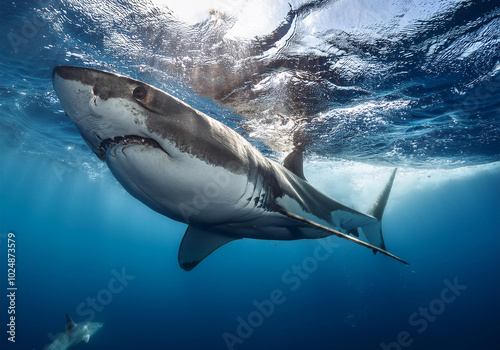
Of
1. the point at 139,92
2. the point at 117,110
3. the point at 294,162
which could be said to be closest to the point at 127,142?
the point at 117,110

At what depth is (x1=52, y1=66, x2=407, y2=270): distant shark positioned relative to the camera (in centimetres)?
175

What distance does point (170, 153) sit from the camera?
81.2 inches

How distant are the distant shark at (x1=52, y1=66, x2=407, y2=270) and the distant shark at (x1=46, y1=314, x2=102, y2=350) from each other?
10571mm

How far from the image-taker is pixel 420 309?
30.1 m

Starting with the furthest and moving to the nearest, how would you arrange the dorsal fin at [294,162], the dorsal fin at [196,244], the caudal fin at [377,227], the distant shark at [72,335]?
the distant shark at [72,335] → the caudal fin at [377,227] → the dorsal fin at [294,162] → the dorsal fin at [196,244]

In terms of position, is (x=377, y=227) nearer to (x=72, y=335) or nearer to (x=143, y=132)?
(x=143, y=132)

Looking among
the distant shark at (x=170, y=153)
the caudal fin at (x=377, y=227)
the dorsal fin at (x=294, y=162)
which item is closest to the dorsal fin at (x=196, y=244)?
the distant shark at (x=170, y=153)

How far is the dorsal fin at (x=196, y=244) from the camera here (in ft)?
14.6

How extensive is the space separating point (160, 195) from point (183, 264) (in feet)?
9.47

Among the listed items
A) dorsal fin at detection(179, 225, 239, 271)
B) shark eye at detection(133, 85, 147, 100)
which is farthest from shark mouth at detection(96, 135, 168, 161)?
dorsal fin at detection(179, 225, 239, 271)

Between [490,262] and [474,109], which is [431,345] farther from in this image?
[490,262]

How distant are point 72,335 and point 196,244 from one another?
31.9 feet

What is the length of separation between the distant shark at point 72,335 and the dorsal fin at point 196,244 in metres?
8.54

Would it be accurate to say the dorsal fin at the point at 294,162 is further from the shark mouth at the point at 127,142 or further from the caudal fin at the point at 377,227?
the shark mouth at the point at 127,142
